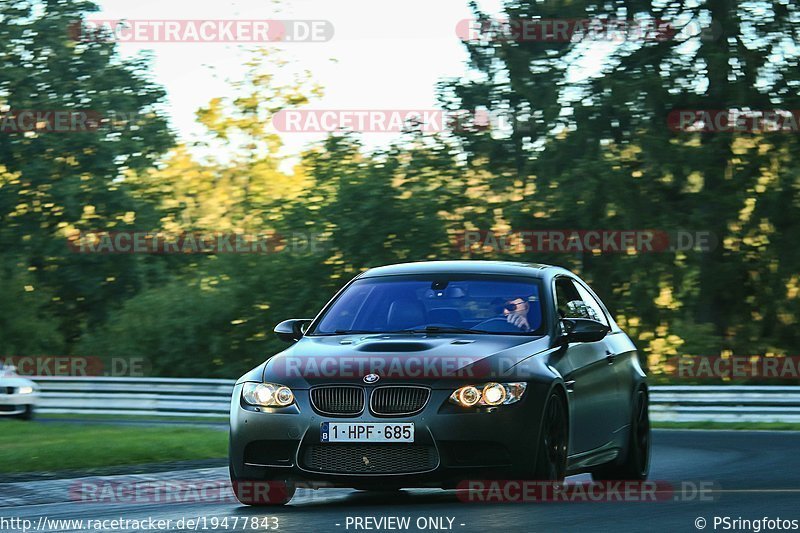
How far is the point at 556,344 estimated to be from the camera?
9.88m

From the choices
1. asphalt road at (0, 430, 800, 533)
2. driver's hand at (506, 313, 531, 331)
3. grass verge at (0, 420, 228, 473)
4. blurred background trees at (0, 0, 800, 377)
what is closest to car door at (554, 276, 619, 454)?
driver's hand at (506, 313, 531, 331)

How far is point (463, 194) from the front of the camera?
122ft

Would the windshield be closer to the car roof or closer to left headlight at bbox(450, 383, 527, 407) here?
the car roof

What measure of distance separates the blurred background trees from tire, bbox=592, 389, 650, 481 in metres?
22.0

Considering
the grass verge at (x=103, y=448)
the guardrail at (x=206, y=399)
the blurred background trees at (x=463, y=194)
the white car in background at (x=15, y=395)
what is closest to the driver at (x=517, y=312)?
the grass verge at (x=103, y=448)

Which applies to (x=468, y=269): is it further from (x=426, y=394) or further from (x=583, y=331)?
(x=426, y=394)

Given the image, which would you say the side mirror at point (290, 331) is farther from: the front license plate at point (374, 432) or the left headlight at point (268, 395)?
the front license plate at point (374, 432)

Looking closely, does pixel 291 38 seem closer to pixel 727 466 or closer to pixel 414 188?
pixel 414 188

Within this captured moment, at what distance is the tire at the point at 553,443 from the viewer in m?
9.01

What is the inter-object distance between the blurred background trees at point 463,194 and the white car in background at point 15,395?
43.5ft

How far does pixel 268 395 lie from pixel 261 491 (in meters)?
0.72

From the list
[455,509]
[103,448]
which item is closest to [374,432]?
[455,509]

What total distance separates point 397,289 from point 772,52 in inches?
977

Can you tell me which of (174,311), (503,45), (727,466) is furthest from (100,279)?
(727,466)
